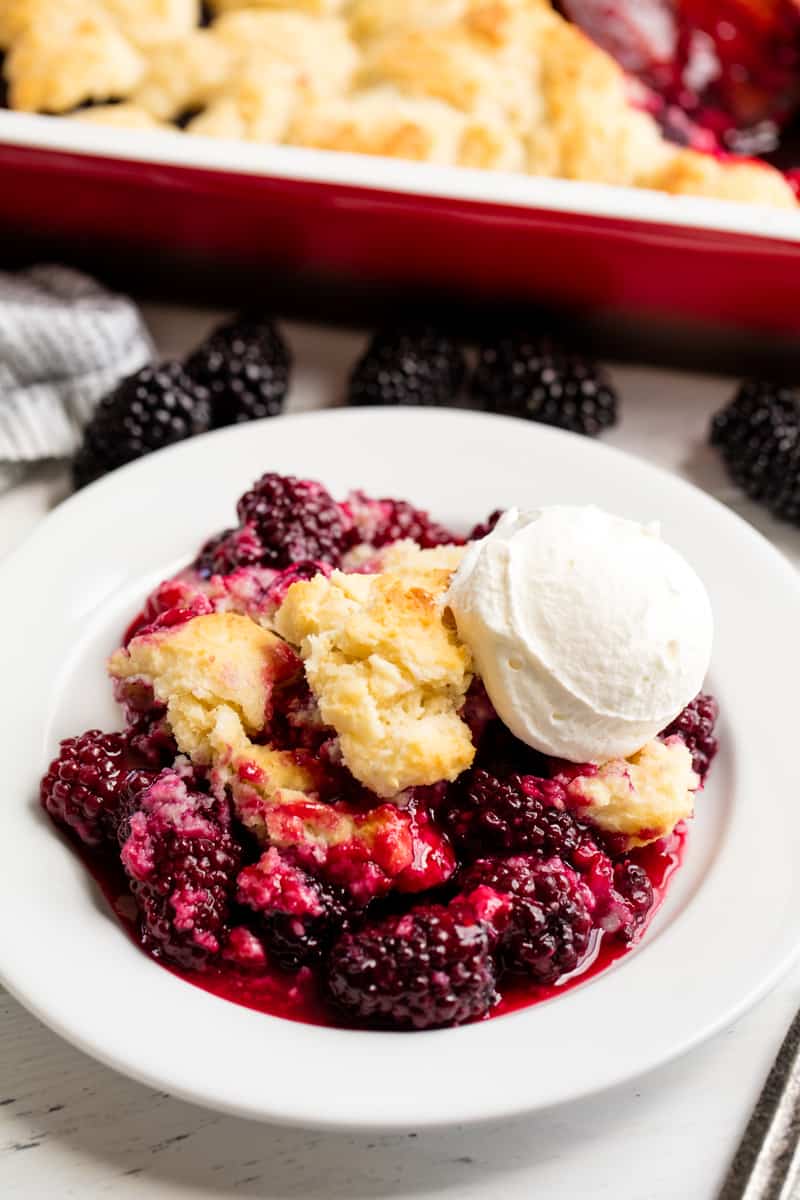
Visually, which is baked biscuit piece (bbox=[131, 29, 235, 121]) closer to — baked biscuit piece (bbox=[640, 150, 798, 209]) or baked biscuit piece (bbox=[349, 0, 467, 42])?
baked biscuit piece (bbox=[349, 0, 467, 42])

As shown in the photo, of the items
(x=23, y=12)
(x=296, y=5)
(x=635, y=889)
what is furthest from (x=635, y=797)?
(x=23, y=12)

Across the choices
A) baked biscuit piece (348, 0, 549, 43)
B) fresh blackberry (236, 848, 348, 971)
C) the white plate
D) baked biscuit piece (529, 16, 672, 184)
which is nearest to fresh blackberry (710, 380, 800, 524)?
the white plate

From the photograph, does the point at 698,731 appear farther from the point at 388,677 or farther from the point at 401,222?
the point at 401,222

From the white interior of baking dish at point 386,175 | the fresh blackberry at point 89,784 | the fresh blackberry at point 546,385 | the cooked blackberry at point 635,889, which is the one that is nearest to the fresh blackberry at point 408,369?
the fresh blackberry at point 546,385

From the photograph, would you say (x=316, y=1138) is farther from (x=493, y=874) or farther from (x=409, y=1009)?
(x=493, y=874)

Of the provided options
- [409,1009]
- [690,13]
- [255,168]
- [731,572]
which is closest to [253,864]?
[409,1009]
